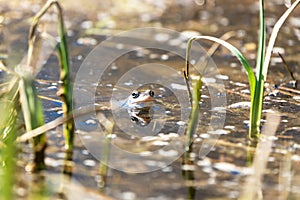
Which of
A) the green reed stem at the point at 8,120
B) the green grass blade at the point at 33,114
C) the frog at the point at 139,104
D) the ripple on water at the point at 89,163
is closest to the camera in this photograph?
the green reed stem at the point at 8,120

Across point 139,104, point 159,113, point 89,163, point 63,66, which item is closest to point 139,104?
point 139,104

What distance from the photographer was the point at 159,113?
292cm

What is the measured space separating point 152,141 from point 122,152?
0.57ft

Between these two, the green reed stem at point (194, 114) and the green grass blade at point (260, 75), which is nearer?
the green reed stem at point (194, 114)

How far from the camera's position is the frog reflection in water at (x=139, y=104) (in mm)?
2977

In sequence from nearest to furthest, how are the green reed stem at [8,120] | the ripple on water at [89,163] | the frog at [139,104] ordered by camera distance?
the green reed stem at [8,120], the ripple on water at [89,163], the frog at [139,104]

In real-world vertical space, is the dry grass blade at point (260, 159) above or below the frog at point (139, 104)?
below

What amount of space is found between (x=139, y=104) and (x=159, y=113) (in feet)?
0.61

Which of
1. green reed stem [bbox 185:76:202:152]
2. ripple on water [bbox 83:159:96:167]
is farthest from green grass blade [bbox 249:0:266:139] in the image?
ripple on water [bbox 83:159:96:167]

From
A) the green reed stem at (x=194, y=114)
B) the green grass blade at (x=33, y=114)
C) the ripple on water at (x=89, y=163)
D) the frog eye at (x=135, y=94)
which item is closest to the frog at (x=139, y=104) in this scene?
the frog eye at (x=135, y=94)

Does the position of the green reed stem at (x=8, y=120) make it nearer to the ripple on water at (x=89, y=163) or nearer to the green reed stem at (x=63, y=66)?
the green reed stem at (x=63, y=66)

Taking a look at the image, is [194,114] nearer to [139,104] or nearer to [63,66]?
[63,66]

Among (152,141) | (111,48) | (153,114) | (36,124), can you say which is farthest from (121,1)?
(36,124)

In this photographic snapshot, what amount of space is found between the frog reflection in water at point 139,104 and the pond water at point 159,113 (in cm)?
3
